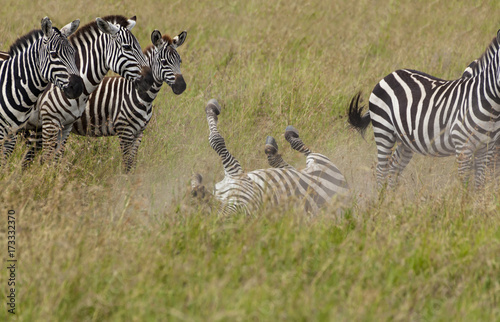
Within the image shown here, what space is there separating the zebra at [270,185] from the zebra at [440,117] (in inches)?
23.2

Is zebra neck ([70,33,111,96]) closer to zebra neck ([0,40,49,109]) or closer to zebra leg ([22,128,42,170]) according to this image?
zebra neck ([0,40,49,109])

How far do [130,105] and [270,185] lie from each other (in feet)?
6.46

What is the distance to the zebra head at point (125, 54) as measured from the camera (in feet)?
19.1

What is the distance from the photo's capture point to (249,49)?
9.66 m

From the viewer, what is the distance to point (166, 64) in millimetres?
6262

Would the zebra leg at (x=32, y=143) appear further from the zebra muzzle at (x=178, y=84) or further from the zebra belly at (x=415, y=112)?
the zebra belly at (x=415, y=112)

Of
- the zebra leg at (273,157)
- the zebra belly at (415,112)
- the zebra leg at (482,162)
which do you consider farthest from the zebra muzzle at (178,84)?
the zebra leg at (482,162)

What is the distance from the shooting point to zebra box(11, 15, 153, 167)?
225 inches

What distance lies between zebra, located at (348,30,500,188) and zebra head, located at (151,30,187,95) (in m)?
2.11

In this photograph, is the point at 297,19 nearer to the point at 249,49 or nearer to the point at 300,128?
the point at 249,49

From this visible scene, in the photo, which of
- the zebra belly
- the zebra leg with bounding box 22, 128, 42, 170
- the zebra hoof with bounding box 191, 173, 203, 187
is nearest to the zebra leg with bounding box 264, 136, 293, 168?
the zebra hoof with bounding box 191, 173, 203, 187

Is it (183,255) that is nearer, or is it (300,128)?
(183,255)

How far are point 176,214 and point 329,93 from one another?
487 centimetres

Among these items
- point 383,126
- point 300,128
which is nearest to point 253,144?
point 300,128
